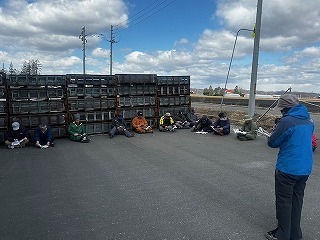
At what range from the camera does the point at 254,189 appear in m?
5.39

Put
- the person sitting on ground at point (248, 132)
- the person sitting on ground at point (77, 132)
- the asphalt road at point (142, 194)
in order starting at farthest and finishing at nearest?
the person sitting on ground at point (77, 132), the person sitting on ground at point (248, 132), the asphalt road at point (142, 194)

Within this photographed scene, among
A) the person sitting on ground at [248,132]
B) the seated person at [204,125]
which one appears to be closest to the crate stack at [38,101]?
the seated person at [204,125]

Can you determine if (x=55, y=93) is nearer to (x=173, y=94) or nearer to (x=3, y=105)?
(x=3, y=105)

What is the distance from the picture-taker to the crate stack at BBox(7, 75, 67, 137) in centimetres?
1058

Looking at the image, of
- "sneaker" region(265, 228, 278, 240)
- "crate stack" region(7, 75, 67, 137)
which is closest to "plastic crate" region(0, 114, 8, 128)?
"crate stack" region(7, 75, 67, 137)

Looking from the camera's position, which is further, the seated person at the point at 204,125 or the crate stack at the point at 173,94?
the crate stack at the point at 173,94

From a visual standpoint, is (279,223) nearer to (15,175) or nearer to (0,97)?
(15,175)

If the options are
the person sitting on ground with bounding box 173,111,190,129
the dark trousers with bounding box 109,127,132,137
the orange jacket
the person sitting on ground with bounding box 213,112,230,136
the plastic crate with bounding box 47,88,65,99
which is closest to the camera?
the plastic crate with bounding box 47,88,65,99

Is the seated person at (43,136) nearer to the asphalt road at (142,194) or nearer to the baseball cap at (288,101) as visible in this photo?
the asphalt road at (142,194)

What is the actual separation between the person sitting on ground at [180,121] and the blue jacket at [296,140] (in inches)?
409

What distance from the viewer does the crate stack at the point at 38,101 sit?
10.6 m

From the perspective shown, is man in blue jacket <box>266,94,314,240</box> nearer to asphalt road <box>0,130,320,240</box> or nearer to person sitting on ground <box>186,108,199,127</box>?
asphalt road <box>0,130,320,240</box>

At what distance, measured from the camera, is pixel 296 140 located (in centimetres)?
329

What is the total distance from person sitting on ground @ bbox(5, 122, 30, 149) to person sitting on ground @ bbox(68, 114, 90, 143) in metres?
1.59
